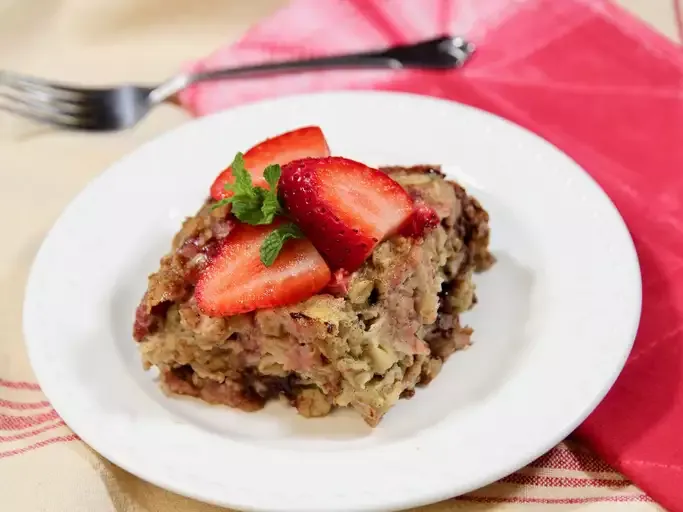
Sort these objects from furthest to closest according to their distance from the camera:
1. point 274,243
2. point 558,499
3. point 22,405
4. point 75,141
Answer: point 75,141
point 22,405
point 274,243
point 558,499

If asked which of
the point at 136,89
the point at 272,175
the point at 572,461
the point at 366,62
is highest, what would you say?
the point at 272,175

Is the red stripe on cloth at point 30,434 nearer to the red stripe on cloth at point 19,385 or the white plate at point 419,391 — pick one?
the white plate at point 419,391

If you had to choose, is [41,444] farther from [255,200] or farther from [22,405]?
[255,200]

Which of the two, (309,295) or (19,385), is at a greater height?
(309,295)

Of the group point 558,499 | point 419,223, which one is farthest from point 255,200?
point 558,499

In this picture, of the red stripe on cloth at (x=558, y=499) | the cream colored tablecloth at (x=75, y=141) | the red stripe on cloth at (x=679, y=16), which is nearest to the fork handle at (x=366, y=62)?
the cream colored tablecloth at (x=75, y=141)

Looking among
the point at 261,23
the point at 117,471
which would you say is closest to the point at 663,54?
the point at 261,23

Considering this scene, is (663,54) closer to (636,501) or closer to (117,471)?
(636,501)

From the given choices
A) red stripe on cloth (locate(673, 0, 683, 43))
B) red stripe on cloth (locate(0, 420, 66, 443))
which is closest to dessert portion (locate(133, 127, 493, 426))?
red stripe on cloth (locate(0, 420, 66, 443))
